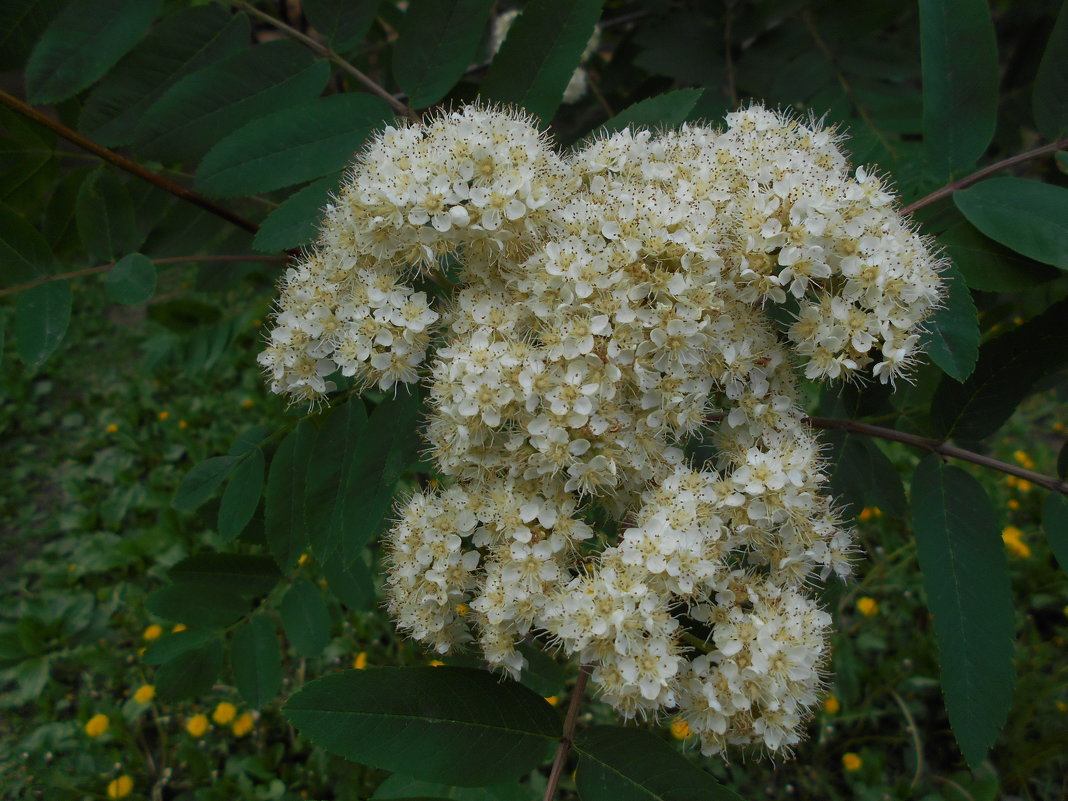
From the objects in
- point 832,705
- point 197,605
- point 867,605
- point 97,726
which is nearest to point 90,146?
point 197,605

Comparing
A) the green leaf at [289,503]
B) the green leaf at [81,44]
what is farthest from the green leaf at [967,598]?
the green leaf at [81,44]

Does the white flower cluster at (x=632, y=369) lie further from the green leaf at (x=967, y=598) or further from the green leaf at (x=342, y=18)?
the green leaf at (x=342, y=18)

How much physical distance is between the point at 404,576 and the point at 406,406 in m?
0.36

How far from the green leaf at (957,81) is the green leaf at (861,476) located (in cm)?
64

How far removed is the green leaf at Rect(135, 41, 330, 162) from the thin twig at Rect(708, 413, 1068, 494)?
1294 mm

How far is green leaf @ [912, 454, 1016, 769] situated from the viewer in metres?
1.35

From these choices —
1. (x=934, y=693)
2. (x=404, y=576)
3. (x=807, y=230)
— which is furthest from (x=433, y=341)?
(x=934, y=693)

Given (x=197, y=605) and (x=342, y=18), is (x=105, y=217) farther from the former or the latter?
(x=197, y=605)

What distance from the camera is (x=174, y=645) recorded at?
2.02 m

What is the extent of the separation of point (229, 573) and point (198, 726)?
126 centimetres

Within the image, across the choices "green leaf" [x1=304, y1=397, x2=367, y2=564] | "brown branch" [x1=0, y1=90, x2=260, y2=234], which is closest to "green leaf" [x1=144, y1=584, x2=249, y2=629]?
"green leaf" [x1=304, y1=397, x2=367, y2=564]

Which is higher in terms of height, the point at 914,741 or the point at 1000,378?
the point at 1000,378

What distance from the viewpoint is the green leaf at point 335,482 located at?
1533mm

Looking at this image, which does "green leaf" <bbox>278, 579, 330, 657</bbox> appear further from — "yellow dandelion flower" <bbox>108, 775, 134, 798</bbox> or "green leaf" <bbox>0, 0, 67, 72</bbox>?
"green leaf" <bbox>0, 0, 67, 72</bbox>
